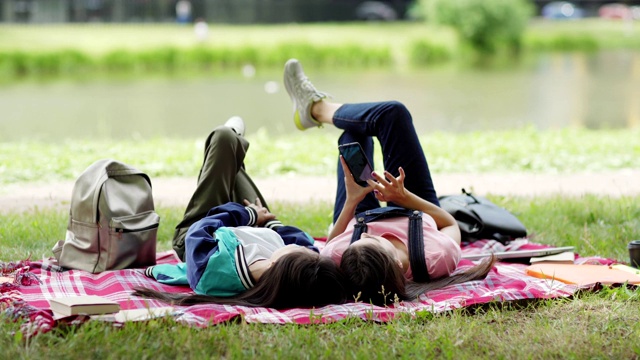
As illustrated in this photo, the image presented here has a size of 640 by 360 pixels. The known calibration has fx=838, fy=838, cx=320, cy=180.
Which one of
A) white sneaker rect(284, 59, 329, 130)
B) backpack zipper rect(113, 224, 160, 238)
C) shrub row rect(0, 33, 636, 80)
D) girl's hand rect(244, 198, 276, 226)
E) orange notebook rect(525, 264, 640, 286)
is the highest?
white sneaker rect(284, 59, 329, 130)

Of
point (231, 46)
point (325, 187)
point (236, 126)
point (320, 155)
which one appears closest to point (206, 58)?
point (231, 46)

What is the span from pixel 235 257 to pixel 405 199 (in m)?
0.90

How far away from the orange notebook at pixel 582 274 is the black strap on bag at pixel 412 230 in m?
0.67

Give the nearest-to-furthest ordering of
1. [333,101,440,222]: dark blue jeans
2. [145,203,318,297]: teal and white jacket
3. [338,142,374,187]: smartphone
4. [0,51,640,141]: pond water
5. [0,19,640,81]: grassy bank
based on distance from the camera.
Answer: [145,203,318,297]: teal and white jacket → [338,142,374,187]: smartphone → [333,101,440,222]: dark blue jeans → [0,51,640,141]: pond water → [0,19,640,81]: grassy bank

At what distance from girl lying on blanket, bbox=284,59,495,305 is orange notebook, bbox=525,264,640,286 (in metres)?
0.41

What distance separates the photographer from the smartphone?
4043 millimetres

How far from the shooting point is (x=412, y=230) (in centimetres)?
385

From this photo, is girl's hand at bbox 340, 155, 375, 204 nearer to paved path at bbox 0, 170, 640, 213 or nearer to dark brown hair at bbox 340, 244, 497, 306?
dark brown hair at bbox 340, 244, 497, 306

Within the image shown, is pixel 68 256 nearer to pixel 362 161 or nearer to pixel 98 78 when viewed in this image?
pixel 362 161

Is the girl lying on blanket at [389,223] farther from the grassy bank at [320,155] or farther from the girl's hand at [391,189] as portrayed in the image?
the grassy bank at [320,155]

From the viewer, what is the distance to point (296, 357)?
3029 mm

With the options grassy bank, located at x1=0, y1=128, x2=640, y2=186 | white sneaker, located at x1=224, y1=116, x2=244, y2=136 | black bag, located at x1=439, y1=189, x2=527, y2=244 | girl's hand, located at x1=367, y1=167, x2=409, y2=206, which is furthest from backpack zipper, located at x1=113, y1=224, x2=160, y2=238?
grassy bank, located at x1=0, y1=128, x2=640, y2=186

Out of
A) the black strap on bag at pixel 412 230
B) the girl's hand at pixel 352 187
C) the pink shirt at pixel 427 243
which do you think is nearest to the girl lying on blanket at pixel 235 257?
the pink shirt at pixel 427 243

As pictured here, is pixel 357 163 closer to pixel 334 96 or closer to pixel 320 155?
pixel 320 155
